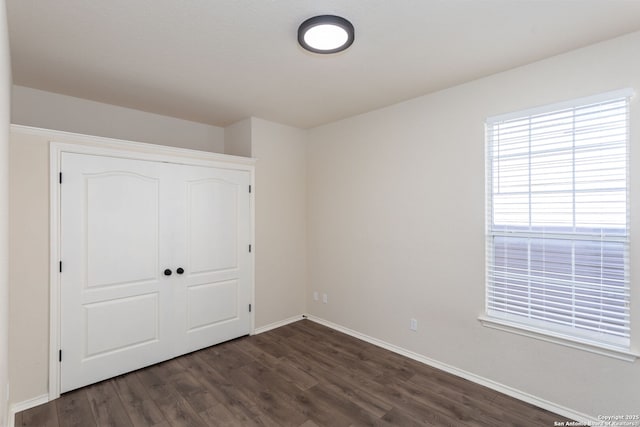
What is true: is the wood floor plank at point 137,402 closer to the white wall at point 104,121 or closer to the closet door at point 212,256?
the closet door at point 212,256

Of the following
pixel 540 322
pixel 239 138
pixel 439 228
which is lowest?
pixel 540 322

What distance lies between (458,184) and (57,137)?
11.3ft

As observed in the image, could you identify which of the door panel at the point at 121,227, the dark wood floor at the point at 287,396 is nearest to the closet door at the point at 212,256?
the door panel at the point at 121,227

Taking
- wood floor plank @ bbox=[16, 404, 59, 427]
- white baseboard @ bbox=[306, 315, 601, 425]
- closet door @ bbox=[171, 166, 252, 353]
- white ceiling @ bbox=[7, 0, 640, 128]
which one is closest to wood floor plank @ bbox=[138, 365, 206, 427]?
closet door @ bbox=[171, 166, 252, 353]

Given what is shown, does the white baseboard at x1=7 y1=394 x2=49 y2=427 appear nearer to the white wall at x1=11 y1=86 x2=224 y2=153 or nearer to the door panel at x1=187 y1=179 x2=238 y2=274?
the door panel at x1=187 y1=179 x2=238 y2=274

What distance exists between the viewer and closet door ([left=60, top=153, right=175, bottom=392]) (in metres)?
2.62

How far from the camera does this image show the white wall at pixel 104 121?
2.88 meters

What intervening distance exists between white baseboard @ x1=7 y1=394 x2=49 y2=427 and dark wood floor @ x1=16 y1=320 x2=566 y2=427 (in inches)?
1.8

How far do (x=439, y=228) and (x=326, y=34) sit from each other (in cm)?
Result: 197

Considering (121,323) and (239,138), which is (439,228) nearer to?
(239,138)

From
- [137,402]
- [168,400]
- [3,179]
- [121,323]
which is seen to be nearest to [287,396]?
[168,400]

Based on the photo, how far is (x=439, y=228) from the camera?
118 inches

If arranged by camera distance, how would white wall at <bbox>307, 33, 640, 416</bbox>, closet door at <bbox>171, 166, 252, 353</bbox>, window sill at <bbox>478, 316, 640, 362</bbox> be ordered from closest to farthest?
window sill at <bbox>478, 316, 640, 362</bbox> < white wall at <bbox>307, 33, 640, 416</bbox> < closet door at <bbox>171, 166, 252, 353</bbox>

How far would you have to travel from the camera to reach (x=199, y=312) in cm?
340
